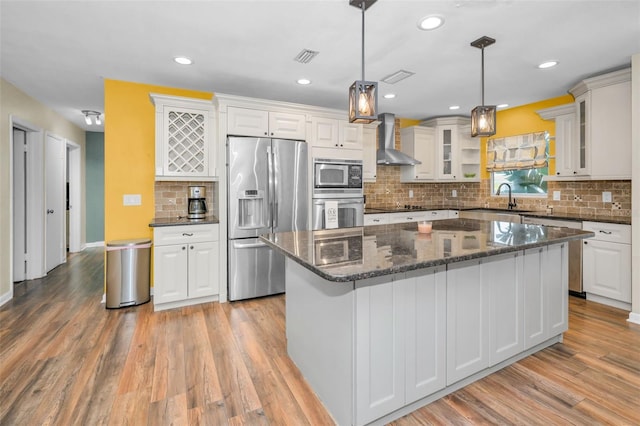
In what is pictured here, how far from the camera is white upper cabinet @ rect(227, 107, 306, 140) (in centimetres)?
377

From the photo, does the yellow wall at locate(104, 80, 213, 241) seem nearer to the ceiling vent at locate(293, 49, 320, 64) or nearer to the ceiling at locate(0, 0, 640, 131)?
the ceiling at locate(0, 0, 640, 131)

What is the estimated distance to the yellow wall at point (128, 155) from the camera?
147 inches

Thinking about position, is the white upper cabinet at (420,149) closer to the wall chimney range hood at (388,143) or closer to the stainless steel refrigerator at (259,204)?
the wall chimney range hood at (388,143)

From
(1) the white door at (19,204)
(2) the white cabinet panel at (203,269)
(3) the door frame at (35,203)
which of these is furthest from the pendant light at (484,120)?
(1) the white door at (19,204)

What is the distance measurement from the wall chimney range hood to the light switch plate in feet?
11.1

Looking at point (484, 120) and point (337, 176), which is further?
point (337, 176)

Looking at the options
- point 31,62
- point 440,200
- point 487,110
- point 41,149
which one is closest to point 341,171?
point 487,110

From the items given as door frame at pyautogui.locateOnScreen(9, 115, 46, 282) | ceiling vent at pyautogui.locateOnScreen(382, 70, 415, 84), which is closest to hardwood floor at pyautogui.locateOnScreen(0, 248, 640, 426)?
door frame at pyautogui.locateOnScreen(9, 115, 46, 282)

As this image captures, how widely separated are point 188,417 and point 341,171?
3253 millimetres

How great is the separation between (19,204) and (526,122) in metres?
7.34

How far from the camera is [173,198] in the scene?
13.3ft

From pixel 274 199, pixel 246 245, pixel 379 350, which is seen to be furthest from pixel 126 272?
pixel 379 350

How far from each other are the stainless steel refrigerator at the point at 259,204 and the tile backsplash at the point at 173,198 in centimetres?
44

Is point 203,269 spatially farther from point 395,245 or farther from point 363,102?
point 363,102
